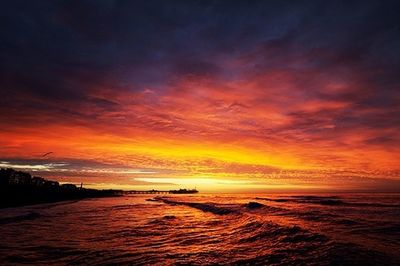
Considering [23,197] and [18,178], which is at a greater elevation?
[18,178]

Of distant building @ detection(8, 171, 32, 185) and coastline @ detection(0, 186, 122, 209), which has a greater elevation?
distant building @ detection(8, 171, 32, 185)

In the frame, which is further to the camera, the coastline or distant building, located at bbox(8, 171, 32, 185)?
distant building, located at bbox(8, 171, 32, 185)

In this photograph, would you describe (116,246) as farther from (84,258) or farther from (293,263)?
(293,263)

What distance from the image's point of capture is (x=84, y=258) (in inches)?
490

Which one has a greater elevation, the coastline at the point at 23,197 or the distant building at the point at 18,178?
the distant building at the point at 18,178

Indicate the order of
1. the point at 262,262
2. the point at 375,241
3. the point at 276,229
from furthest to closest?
the point at 276,229 → the point at 375,241 → the point at 262,262

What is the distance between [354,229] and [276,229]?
565 centimetres

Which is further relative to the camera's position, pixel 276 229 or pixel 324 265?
pixel 276 229

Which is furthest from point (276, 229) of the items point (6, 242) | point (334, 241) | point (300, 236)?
point (6, 242)

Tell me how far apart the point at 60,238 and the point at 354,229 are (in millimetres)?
19061

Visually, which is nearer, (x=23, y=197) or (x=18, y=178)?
(x=23, y=197)

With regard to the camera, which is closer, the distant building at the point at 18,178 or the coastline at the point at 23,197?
the coastline at the point at 23,197

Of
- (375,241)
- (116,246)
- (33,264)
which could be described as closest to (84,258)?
(33,264)

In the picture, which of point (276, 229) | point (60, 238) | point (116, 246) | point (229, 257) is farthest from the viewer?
point (276, 229)
